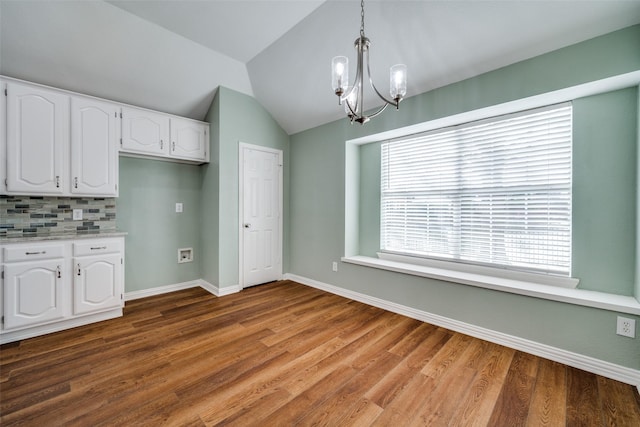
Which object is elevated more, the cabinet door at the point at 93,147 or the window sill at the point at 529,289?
the cabinet door at the point at 93,147

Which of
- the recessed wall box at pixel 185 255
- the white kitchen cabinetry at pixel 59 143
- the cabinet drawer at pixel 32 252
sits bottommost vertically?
the recessed wall box at pixel 185 255

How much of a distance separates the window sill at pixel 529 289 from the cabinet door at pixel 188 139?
2766mm

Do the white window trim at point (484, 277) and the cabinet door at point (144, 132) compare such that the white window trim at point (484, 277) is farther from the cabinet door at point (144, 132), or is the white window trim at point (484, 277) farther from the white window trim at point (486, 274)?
the cabinet door at point (144, 132)

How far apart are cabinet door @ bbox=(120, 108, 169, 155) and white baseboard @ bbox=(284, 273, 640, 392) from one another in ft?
10.2

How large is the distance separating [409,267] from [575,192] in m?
1.58

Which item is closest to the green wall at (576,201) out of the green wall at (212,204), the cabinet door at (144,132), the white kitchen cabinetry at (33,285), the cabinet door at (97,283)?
the green wall at (212,204)

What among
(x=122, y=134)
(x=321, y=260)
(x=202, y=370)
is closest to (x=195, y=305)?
(x=202, y=370)

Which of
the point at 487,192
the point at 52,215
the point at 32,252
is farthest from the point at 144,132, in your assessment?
the point at 487,192

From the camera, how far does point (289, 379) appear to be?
189 cm

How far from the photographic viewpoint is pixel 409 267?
306cm

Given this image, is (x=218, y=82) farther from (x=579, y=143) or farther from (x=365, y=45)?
(x=579, y=143)

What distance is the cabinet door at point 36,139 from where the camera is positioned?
245cm

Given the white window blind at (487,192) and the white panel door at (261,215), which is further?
the white panel door at (261,215)

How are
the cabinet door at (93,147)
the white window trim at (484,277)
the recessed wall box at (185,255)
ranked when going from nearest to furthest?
the white window trim at (484,277), the cabinet door at (93,147), the recessed wall box at (185,255)
